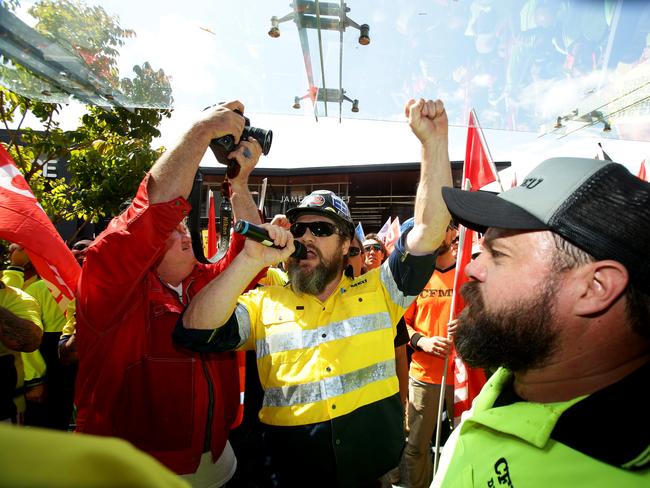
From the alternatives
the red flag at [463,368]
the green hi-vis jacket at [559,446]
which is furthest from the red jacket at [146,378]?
the red flag at [463,368]

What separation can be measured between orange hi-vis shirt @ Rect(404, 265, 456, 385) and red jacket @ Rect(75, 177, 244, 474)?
2.23 metres

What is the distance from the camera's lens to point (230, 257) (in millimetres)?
2580

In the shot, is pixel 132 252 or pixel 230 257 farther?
pixel 230 257

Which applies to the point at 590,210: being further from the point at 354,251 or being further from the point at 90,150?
the point at 90,150

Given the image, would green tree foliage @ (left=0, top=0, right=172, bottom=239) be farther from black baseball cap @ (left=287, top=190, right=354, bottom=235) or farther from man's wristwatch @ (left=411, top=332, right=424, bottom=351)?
man's wristwatch @ (left=411, top=332, right=424, bottom=351)

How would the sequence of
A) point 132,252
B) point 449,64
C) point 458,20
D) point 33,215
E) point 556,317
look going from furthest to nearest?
point 33,215, point 449,64, point 458,20, point 132,252, point 556,317

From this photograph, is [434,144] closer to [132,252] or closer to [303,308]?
[303,308]

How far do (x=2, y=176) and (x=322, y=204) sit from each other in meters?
1.85

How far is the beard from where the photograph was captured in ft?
7.62

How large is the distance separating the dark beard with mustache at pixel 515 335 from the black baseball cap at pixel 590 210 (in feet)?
0.53

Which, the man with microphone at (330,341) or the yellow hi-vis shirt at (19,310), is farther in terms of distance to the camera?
the yellow hi-vis shirt at (19,310)

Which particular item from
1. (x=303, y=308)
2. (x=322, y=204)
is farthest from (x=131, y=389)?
(x=322, y=204)

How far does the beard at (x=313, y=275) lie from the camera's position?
232 cm

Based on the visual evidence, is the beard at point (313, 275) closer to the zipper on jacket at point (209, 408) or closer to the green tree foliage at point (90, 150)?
the zipper on jacket at point (209, 408)
